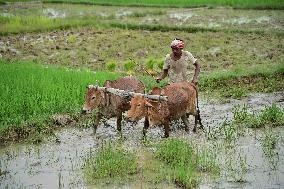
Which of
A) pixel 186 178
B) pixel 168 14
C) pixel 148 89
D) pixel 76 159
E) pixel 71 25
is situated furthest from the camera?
pixel 168 14

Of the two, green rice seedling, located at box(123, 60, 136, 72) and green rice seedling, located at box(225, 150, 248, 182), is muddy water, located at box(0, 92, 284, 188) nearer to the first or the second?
green rice seedling, located at box(225, 150, 248, 182)

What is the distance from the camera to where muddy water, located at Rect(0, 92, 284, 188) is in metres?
6.55

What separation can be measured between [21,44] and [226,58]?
272 inches

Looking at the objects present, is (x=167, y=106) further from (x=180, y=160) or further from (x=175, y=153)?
(x=180, y=160)

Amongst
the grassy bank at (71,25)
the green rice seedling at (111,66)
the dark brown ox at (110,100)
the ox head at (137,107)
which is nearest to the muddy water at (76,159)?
the dark brown ox at (110,100)

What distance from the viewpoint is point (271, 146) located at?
25.4ft

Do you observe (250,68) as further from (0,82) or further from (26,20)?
(26,20)

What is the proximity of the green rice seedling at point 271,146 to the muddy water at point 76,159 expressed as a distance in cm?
6

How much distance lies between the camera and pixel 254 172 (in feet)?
22.4

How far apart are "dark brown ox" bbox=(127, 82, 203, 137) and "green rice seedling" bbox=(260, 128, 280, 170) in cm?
123

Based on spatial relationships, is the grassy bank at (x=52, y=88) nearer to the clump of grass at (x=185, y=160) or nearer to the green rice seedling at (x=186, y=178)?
the clump of grass at (x=185, y=160)

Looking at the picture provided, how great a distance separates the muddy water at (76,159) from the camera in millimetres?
6551

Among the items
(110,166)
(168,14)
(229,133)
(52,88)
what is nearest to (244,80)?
(229,133)

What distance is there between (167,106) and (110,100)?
102 cm
